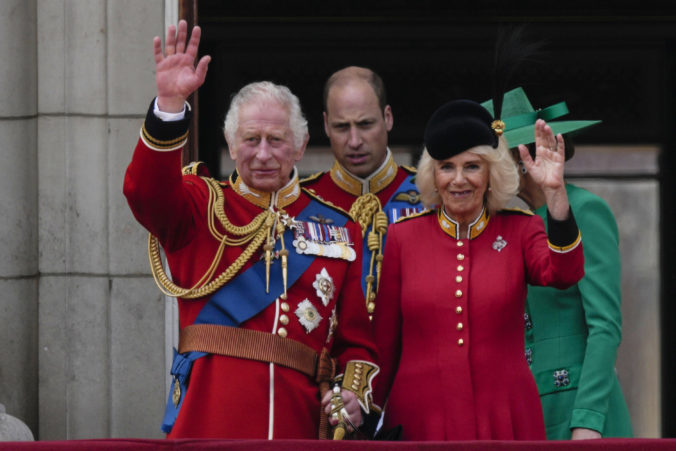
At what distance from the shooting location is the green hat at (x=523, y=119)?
3.76 metres

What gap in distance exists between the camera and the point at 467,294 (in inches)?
135

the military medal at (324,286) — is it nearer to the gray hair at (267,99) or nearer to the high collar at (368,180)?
the gray hair at (267,99)

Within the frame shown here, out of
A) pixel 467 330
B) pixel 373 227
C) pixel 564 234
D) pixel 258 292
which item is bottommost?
pixel 467 330

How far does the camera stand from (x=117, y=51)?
5.02 meters

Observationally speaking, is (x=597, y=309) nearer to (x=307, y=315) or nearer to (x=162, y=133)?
(x=307, y=315)

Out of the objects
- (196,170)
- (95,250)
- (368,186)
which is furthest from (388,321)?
(95,250)

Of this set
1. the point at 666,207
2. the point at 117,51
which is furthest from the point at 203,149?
the point at 666,207

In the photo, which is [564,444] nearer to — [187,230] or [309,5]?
[187,230]

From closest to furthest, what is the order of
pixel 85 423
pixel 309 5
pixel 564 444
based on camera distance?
pixel 564 444 → pixel 85 423 → pixel 309 5

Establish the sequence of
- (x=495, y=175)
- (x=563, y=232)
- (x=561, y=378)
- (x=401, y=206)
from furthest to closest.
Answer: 1. (x=401, y=206)
2. (x=561, y=378)
3. (x=495, y=175)
4. (x=563, y=232)

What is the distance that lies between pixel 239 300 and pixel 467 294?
2.06ft

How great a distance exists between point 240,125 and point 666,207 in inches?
146

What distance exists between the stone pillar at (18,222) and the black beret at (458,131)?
2.16 metres

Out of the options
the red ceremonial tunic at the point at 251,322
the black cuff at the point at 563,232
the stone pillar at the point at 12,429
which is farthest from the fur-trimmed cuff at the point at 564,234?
the stone pillar at the point at 12,429
